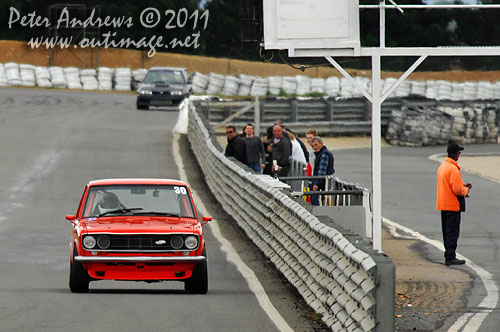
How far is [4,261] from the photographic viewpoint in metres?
15.1

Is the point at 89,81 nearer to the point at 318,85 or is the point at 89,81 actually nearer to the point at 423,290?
the point at 318,85

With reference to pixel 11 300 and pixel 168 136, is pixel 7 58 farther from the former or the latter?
pixel 11 300

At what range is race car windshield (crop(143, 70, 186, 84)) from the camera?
4659cm

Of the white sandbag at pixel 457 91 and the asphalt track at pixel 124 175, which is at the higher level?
the white sandbag at pixel 457 91

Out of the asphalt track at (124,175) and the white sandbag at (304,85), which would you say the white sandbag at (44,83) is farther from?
the asphalt track at (124,175)

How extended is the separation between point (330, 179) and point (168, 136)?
67.3ft

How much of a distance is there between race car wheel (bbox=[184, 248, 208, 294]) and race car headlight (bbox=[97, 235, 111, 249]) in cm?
100

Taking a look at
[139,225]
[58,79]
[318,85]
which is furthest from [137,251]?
[58,79]

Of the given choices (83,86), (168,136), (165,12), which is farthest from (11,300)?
(165,12)

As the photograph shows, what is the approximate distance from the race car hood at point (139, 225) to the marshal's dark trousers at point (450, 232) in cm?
439

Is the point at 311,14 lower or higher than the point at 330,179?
higher

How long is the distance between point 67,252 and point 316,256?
5747mm

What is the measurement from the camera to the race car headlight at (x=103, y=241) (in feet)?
39.1
